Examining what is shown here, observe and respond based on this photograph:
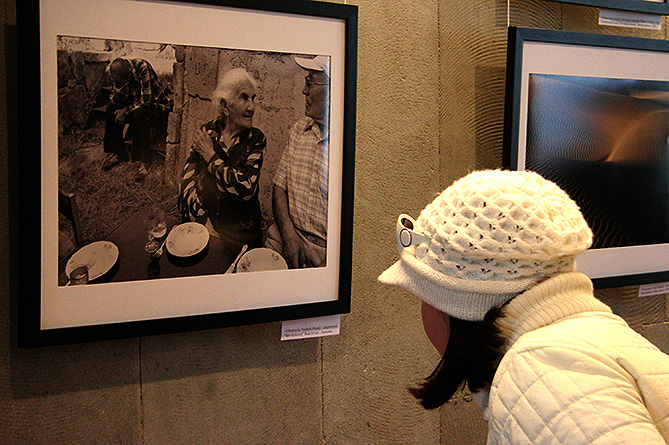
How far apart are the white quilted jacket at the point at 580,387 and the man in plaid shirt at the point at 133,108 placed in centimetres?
87

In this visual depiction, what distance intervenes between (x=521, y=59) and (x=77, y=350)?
4.42 feet

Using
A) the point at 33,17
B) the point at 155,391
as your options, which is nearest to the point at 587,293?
the point at 155,391

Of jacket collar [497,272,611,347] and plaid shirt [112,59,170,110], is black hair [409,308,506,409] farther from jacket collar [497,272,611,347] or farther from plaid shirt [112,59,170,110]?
plaid shirt [112,59,170,110]

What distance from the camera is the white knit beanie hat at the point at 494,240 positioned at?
3.06 ft

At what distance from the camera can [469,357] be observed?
1003mm

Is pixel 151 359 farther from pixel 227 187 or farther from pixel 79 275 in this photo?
Result: pixel 227 187

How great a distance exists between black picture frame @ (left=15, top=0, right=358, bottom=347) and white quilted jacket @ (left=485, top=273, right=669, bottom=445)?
0.68 metres

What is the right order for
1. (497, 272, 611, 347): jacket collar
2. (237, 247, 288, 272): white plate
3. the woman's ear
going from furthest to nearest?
1. (237, 247, 288, 272): white plate
2. the woman's ear
3. (497, 272, 611, 347): jacket collar

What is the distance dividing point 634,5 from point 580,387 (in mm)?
1500

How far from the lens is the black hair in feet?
3.17

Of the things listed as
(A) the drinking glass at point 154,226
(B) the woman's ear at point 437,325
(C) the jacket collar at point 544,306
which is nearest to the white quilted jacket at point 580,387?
(C) the jacket collar at point 544,306
